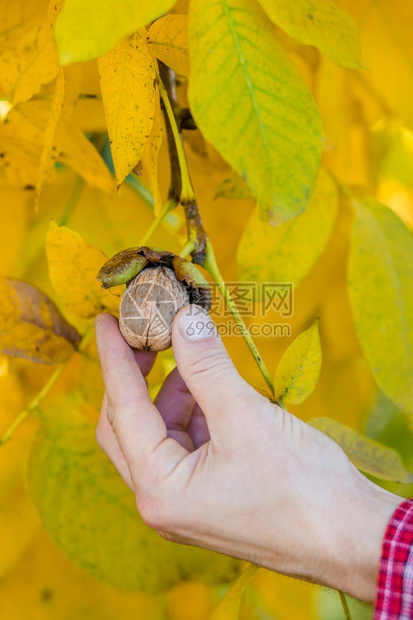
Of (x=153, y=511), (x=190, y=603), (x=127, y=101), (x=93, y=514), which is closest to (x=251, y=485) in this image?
→ (x=153, y=511)

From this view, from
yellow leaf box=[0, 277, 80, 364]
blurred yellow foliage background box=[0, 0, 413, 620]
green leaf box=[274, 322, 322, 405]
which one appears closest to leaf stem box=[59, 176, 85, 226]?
blurred yellow foliage background box=[0, 0, 413, 620]

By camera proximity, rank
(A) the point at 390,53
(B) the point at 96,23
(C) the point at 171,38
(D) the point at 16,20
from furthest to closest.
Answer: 1. (A) the point at 390,53
2. (D) the point at 16,20
3. (C) the point at 171,38
4. (B) the point at 96,23

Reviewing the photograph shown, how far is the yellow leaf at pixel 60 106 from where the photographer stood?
0.50 meters

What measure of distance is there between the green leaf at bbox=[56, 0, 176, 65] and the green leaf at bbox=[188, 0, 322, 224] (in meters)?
0.04

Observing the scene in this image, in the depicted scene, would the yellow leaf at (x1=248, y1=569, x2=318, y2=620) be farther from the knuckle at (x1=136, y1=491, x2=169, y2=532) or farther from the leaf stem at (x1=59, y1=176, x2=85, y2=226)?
the leaf stem at (x1=59, y1=176, x2=85, y2=226)

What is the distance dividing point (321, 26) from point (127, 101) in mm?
151

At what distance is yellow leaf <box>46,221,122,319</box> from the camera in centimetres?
58

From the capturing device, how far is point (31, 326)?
641 millimetres

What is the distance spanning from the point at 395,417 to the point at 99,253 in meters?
0.81

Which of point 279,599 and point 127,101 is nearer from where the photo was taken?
point 127,101

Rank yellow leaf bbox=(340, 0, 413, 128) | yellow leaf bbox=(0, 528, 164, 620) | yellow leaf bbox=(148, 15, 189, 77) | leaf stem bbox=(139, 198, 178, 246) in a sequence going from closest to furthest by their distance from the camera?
yellow leaf bbox=(148, 15, 189, 77) → leaf stem bbox=(139, 198, 178, 246) → yellow leaf bbox=(340, 0, 413, 128) → yellow leaf bbox=(0, 528, 164, 620)

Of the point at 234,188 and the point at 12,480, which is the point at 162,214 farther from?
the point at 12,480

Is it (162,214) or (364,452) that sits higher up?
(162,214)

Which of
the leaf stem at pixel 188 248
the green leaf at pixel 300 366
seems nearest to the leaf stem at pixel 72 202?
the leaf stem at pixel 188 248
